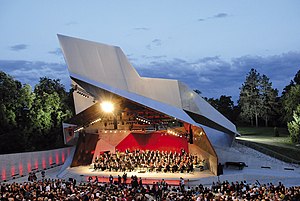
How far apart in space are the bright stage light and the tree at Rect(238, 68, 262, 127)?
31705mm

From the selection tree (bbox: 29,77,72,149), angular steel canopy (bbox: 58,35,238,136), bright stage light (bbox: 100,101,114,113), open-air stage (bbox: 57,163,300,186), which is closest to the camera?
open-air stage (bbox: 57,163,300,186)

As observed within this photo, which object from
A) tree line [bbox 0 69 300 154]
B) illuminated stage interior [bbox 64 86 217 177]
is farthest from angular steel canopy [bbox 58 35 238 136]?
tree line [bbox 0 69 300 154]

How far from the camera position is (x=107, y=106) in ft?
80.1

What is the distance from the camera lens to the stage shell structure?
22469mm

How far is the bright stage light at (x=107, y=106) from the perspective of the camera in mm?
24009

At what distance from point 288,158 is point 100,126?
47.7 feet

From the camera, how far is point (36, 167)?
30.2m

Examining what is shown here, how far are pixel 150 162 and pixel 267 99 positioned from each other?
32.3m

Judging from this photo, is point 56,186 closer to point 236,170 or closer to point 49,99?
point 236,170

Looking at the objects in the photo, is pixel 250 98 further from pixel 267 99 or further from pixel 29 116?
pixel 29 116

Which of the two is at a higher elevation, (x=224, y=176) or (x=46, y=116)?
(x=46, y=116)

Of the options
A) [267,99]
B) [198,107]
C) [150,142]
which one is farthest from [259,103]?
[198,107]

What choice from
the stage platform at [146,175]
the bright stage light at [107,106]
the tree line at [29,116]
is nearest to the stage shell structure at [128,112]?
the bright stage light at [107,106]

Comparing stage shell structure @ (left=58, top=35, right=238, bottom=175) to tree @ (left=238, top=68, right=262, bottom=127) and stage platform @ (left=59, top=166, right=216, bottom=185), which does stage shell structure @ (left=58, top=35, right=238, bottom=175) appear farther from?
tree @ (left=238, top=68, right=262, bottom=127)
